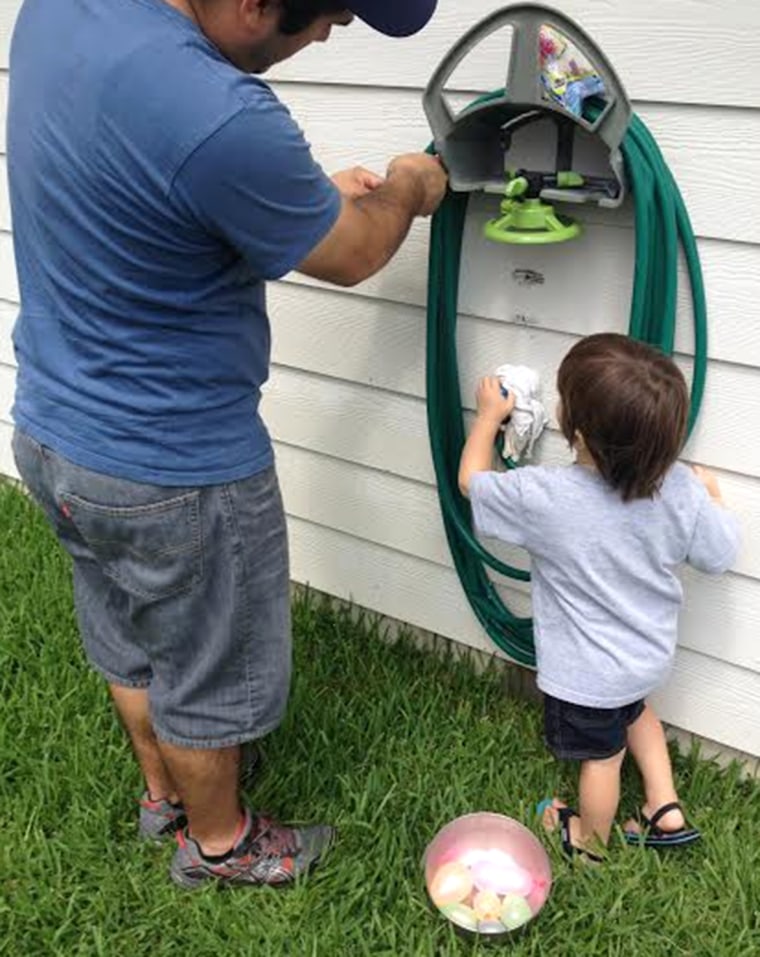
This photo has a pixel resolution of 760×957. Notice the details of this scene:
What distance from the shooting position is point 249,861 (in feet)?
7.19

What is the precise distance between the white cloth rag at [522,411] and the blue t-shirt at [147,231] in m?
0.58

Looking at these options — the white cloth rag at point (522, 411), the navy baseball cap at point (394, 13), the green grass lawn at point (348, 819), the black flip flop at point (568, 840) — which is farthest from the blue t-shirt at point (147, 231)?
the black flip flop at point (568, 840)

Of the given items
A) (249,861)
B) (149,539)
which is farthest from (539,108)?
(249,861)

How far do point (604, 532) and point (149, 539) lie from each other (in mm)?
768

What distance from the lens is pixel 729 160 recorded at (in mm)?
Answer: 1916

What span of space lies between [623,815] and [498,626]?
0.49 metres

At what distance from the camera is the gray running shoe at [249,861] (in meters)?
2.18

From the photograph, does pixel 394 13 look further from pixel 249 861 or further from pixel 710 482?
pixel 249 861

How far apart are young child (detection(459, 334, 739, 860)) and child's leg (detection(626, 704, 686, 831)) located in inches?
4.6

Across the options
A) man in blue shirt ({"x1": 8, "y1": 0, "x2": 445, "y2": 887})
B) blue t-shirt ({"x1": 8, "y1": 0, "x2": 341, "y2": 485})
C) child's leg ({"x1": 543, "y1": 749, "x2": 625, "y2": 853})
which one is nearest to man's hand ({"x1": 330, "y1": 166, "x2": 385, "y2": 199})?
man in blue shirt ({"x1": 8, "y1": 0, "x2": 445, "y2": 887})

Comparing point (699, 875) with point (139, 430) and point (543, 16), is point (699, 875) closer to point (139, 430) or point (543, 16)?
point (139, 430)

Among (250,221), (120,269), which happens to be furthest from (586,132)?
(120,269)

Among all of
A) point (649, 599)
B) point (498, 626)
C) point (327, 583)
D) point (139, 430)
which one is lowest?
point (327, 583)

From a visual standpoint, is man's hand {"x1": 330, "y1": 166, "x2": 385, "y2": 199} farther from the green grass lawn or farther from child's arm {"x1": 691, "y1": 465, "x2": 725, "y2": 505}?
the green grass lawn
